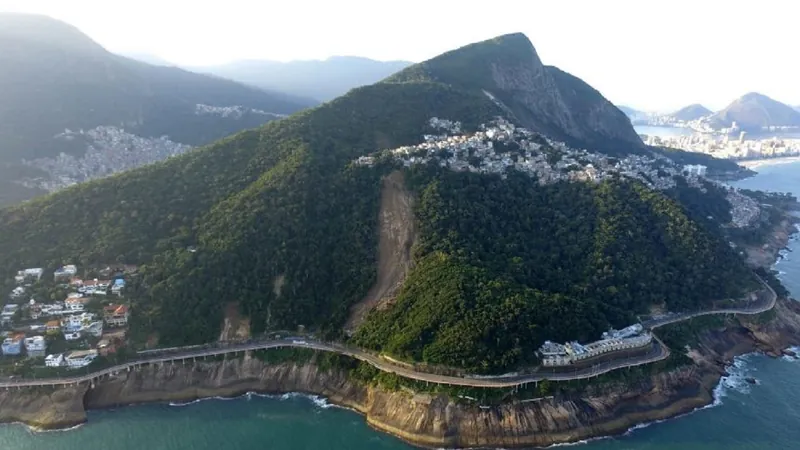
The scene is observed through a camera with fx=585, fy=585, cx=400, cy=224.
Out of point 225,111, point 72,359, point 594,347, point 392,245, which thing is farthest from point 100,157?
point 594,347

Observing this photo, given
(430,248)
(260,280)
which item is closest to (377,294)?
(430,248)

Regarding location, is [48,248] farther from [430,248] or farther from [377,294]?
[430,248]

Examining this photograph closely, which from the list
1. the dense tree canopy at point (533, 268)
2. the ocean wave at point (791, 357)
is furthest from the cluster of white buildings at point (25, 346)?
the ocean wave at point (791, 357)

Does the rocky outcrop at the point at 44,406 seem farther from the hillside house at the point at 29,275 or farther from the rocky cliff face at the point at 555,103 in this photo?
the rocky cliff face at the point at 555,103

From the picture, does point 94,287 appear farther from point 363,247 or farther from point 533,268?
point 533,268

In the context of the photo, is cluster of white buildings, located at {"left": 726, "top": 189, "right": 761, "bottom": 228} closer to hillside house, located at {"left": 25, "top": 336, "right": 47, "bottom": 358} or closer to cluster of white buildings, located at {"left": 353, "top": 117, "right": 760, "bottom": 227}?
cluster of white buildings, located at {"left": 353, "top": 117, "right": 760, "bottom": 227}

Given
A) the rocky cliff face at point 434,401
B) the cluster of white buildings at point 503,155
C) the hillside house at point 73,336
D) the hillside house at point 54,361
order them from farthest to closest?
the cluster of white buildings at point 503,155, the hillside house at point 73,336, the hillside house at point 54,361, the rocky cliff face at point 434,401

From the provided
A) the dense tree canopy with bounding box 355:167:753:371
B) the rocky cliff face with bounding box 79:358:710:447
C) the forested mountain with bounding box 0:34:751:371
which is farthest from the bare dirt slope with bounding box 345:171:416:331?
the rocky cliff face with bounding box 79:358:710:447
